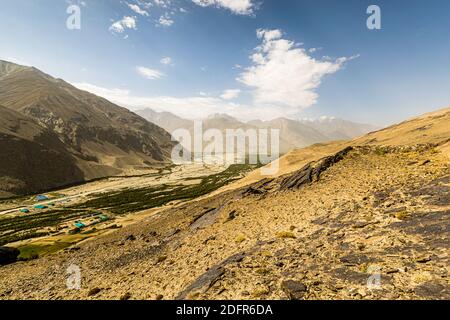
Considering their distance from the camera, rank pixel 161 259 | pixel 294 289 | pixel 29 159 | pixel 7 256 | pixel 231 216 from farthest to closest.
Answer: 1. pixel 29 159
2. pixel 7 256
3. pixel 231 216
4. pixel 161 259
5. pixel 294 289

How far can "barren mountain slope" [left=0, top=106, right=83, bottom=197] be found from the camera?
124625 mm

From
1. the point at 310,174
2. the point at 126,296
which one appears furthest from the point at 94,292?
the point at 310,174

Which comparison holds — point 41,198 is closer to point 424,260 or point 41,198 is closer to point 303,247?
point 303,247

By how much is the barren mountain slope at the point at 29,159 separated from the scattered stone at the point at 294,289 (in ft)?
460

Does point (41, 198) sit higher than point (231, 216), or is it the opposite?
point (231, 216)

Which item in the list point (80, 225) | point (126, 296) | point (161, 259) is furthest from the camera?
point (80, 225)

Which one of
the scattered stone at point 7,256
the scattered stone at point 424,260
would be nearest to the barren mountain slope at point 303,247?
Answer: the scattered stone at point 424,260

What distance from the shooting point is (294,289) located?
11.7 metres

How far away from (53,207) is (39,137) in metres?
83.2

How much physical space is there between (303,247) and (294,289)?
4549 millimetres

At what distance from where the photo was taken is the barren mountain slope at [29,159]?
124625 mm

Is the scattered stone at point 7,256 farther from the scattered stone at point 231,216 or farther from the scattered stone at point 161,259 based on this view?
the scattered stone at point 231,216
